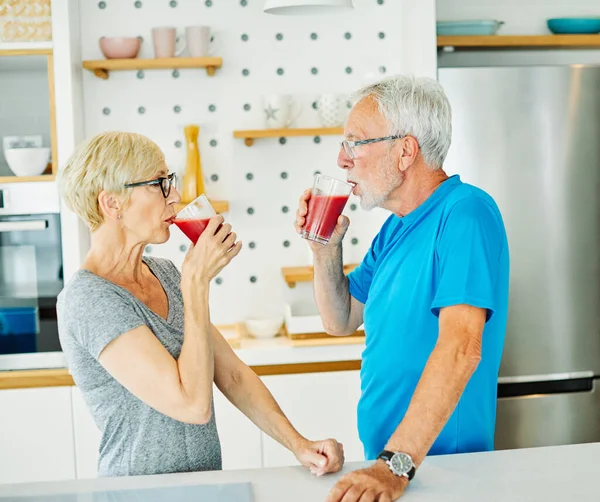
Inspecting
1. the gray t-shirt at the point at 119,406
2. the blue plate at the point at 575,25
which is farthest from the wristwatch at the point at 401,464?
the blue plate at the point at 575,25

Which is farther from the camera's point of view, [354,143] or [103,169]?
[354,143]

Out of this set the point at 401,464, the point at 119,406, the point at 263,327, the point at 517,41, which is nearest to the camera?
the point at 401,464

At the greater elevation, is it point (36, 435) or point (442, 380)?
point (442, 380)

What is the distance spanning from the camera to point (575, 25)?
355 centimetres

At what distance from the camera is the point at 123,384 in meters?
1.52

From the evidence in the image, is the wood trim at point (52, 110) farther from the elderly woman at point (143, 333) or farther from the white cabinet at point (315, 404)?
the elderly woman at point (143, 333)

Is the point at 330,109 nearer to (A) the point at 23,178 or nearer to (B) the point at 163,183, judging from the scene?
(A) the point at 23,178

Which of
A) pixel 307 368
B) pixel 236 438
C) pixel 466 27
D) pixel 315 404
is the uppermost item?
pixel 466 27

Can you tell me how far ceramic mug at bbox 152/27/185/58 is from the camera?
331 centimetres

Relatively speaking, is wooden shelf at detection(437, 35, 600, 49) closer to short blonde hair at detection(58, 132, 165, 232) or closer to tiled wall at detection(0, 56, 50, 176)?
tiled wall at detection(0, 56, 50, 176)

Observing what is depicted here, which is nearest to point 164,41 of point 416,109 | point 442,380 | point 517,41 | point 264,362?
point 264,362

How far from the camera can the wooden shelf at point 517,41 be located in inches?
133

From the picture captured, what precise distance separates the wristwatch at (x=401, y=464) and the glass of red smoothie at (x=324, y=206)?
65 centimetres

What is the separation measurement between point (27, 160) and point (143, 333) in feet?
6.12
